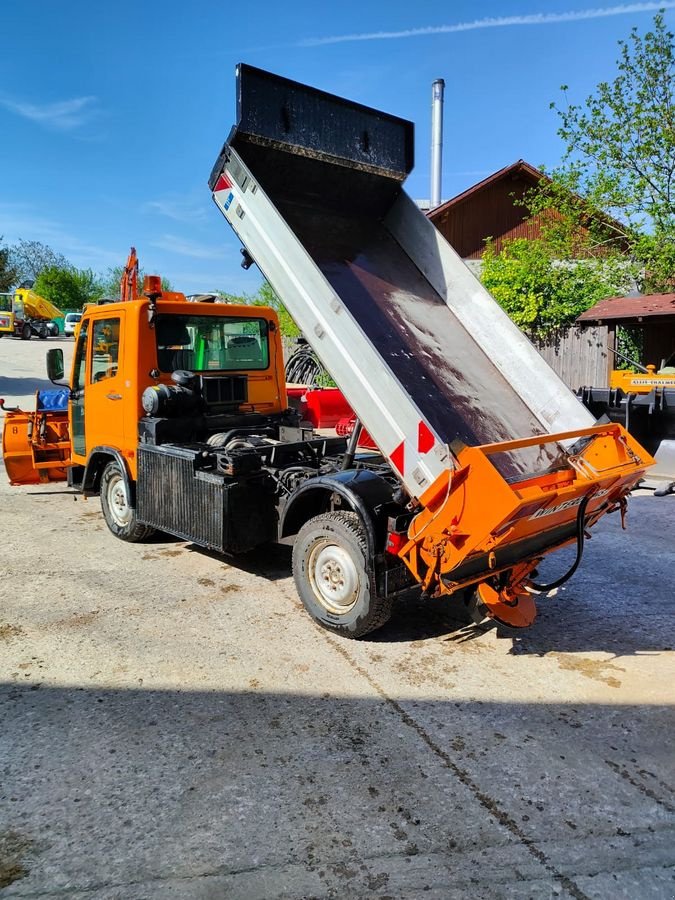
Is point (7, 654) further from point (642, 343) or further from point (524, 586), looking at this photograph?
point (642, 343)

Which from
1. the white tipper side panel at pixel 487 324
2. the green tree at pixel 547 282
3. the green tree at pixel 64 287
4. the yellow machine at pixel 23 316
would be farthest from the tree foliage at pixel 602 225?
the green tree at pixel 64 287

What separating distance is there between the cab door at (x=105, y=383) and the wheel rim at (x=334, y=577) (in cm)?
270

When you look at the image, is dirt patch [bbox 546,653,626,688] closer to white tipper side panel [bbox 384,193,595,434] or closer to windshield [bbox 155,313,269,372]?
white tipper side panel [bbox 384,193,595,434]

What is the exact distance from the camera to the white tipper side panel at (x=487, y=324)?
4723 mm

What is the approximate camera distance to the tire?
4281 millimetres

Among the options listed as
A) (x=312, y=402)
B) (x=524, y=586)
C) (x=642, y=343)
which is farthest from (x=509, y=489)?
(x=642, y=343)

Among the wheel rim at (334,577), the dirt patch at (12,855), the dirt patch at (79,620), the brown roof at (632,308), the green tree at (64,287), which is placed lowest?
the dirt patch at (12,855)

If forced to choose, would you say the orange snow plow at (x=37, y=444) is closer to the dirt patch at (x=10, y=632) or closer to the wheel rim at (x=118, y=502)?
the wheel rim at (x=118, y=502)

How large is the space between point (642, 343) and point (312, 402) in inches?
371

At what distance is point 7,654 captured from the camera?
4258 millimetres

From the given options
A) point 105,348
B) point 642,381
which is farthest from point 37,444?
point 642,381

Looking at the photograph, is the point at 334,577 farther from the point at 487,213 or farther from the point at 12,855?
the point at 487,213

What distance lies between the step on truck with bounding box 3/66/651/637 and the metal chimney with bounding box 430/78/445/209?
24.1m

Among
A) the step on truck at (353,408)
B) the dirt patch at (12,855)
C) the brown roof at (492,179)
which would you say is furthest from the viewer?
the brown roof at (492,179)
